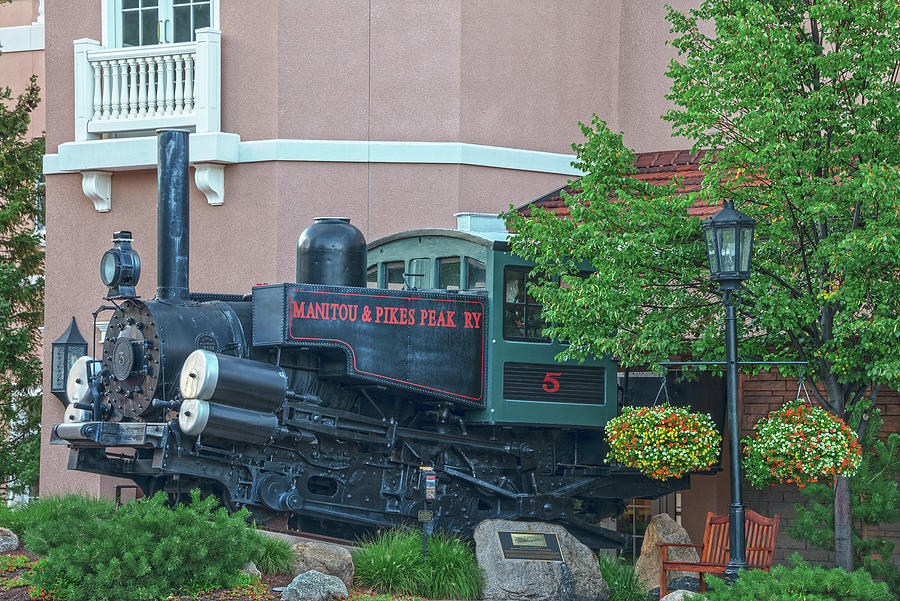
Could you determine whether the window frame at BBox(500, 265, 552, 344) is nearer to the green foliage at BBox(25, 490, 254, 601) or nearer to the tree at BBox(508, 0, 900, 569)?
the tree at BBox(508, 0, 900, 569)

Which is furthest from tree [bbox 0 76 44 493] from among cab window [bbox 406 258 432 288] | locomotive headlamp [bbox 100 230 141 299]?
cab window [bbox 406 258 432 288]

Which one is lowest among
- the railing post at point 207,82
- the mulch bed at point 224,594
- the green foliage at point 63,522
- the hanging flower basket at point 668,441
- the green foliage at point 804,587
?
the mulch bed at point 224,594

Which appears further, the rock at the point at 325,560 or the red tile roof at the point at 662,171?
the red tile roof at the point at 662,171

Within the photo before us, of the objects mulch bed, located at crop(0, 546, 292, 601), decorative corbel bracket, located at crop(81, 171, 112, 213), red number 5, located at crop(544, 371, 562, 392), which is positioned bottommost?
mulch bed, located at crop(0, 546, 292, 601)

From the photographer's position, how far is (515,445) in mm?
14086

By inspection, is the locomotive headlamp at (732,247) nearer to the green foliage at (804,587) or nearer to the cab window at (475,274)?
the green foliage at (804,587)

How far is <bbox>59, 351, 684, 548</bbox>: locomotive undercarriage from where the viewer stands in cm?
1221

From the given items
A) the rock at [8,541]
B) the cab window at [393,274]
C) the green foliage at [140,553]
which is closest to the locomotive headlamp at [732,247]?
the green foliage at [140,553]

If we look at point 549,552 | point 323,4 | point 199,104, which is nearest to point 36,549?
point 549,552

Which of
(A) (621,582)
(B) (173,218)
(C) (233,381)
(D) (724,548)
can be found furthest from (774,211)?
(B) (173,218)

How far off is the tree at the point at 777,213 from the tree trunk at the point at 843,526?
14mm

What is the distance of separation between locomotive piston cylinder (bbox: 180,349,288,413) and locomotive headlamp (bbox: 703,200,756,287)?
3.89 m

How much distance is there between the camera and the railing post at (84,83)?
16906 mm

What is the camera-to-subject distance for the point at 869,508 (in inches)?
472
